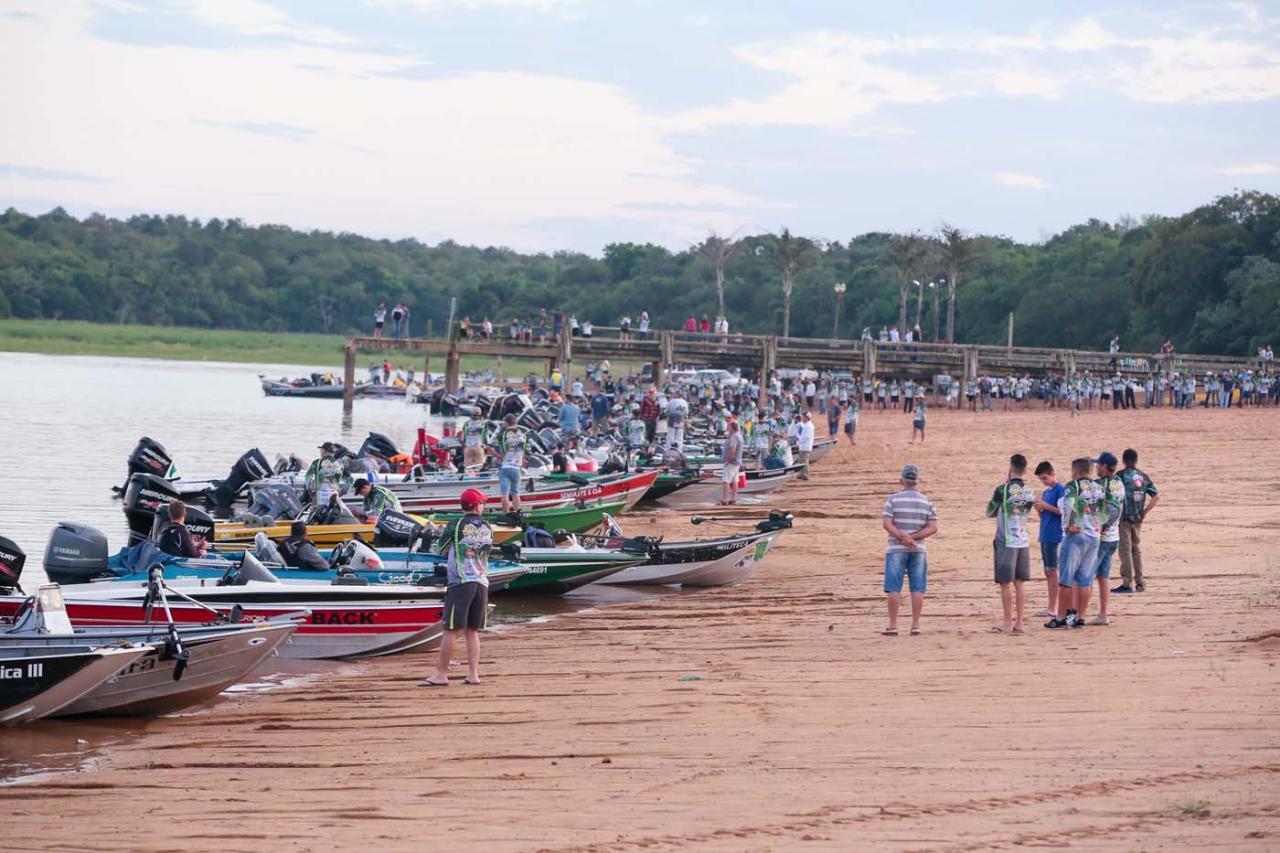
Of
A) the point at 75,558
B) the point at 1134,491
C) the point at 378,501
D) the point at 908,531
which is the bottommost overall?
the point at 75,558

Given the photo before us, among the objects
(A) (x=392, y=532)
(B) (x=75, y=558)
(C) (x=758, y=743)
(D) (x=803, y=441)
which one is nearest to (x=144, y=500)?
(A) (x=392, y=532)

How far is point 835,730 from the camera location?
36.9 feet

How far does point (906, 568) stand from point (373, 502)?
887 cm

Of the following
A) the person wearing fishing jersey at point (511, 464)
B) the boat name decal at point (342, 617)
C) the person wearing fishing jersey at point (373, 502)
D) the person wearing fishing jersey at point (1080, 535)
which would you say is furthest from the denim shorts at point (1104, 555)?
the person wearing fishing jersey at point (511, 464)

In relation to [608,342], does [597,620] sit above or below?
below

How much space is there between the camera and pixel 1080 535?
14.8m

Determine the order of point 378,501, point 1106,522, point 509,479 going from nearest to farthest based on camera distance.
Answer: point 1106,522, point 378,501, point 509,479

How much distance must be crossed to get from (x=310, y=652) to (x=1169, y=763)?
9.06 meters

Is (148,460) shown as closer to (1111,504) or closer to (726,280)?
(1111,504)

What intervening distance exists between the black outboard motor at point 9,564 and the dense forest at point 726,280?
6215cm

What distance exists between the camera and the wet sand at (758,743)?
8867 mm

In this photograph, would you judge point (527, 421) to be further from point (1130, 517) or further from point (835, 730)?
point (835, 730)

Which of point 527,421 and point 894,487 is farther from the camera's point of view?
A: point 527,421

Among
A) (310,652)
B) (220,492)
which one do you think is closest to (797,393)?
(220,492)
